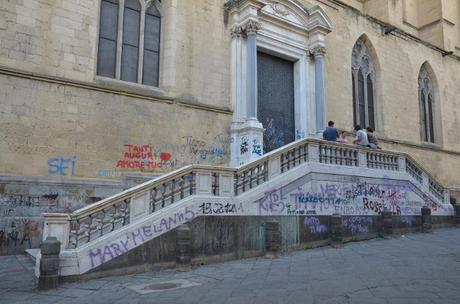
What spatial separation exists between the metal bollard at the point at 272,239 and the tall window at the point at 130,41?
6.50m

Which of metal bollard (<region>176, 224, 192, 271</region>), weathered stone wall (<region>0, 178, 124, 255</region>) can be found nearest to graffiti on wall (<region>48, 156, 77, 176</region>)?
weathered stone wall (<region>0, 178, 124, 255</region>)

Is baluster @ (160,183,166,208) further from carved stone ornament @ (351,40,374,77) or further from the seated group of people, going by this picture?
carved stone ornament @ (351,40,374,77)

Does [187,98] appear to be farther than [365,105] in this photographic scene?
No

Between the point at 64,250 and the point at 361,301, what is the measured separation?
16.4 ft

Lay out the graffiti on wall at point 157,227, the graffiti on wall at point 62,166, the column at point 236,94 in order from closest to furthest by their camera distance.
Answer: the graffiti on wall at point 157,227
the graffiti on wall at point 62,166
the column at point 236,94

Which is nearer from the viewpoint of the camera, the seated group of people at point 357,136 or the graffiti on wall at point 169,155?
the graffiti on wall at point 169,155

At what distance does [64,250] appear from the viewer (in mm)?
7199

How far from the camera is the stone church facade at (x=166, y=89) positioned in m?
10.5

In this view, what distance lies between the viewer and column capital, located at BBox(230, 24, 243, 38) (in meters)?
14.8

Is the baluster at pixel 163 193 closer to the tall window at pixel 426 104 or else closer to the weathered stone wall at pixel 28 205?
the weathered stone wall at pixel 28 205

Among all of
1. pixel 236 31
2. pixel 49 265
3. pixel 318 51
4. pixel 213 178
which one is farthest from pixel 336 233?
pixel 318 51

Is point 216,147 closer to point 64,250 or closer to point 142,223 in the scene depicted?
point 142,223

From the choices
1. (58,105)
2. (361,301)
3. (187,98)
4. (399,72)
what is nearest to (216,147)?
(187,98)

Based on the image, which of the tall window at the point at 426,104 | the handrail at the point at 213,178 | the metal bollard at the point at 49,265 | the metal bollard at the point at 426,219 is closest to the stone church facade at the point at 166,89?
the tall window at the point at 426,104
